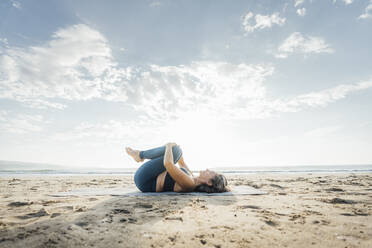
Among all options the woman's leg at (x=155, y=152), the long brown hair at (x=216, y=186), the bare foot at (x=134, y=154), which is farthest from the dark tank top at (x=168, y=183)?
the bare foot at (x=134, y=154)

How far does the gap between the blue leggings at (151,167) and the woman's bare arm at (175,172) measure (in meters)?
0.31

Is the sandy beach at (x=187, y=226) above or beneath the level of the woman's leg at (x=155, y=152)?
beneath

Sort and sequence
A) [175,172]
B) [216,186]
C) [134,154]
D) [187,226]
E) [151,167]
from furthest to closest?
[134,154]
[216,186]
[151,167]
[175,172]
[187,226]

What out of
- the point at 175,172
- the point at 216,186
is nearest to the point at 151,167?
the point at 175,172

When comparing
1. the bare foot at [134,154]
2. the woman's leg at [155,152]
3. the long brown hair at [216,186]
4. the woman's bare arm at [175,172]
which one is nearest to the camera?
the woman's bare arm at [175,172]

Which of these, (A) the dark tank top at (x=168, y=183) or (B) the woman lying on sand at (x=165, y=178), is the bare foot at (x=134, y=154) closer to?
(B) the woman lying on sand at (x=165, y=178)

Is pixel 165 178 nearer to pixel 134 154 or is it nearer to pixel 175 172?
pixel 175 172

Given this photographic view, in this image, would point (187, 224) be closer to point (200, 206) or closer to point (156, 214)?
point (156, 214)

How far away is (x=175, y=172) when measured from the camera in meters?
4.41

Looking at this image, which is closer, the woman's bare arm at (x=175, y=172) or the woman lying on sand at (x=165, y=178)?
the woman's bare arm at (x=175, y=172)

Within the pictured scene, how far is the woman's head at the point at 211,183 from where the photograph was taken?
499cm

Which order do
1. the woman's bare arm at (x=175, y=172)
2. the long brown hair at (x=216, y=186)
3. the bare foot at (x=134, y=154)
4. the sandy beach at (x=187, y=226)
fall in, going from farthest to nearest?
the bare foot at (x=134, y=154) < the long brown hair at (x=216, y=186) < the woman's bare arm at (x=175, y=172) < the sandy beach at (x=187, y=226)

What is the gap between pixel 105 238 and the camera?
1986 mm

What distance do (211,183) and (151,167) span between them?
1.50m
